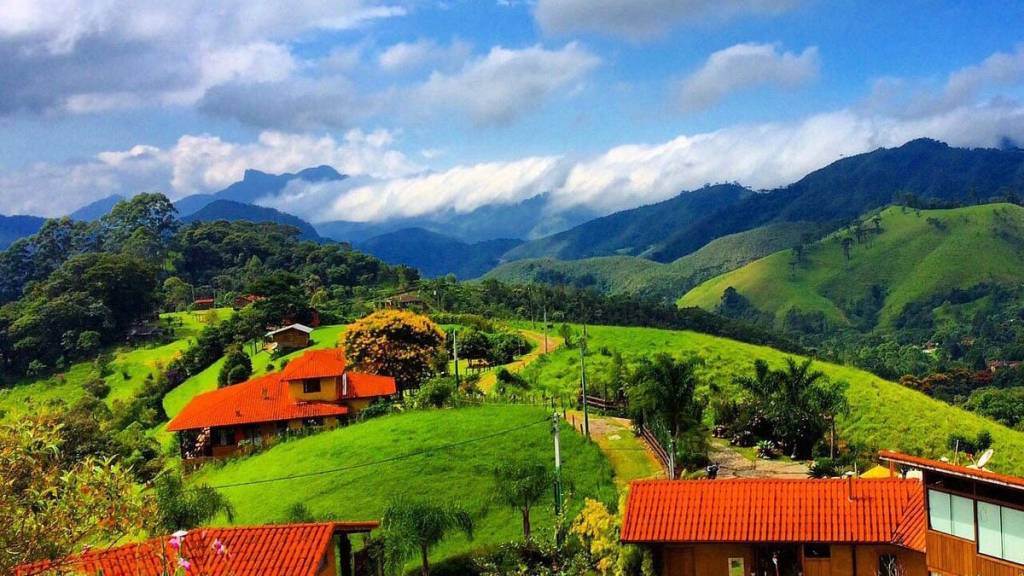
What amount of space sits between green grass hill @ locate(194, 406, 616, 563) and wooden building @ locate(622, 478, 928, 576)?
392cm

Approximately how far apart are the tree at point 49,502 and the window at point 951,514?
14356 millimetres

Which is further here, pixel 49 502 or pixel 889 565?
pixel 889 565

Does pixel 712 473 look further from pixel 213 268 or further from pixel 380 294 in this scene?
pixel 213 268

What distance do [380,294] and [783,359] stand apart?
54.1 meters

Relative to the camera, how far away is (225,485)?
33.9 metres

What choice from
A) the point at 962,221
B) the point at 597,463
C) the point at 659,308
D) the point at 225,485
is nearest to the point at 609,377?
the point at 597,463

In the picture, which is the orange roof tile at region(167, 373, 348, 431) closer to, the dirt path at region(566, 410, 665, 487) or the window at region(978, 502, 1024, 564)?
the dirt path at region(566, 410, 665, 487)

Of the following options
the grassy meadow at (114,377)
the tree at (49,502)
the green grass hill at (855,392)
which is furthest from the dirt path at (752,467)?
the grassy meadow at (114,377)

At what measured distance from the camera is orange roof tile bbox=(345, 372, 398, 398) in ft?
145

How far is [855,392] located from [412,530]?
3097 cm

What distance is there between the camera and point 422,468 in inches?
1213

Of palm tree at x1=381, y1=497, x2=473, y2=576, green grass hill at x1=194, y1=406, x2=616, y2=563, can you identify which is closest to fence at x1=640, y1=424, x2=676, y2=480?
green grass hill at x1=194, y1=406, x2=616, y2=563

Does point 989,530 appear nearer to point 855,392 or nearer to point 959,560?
point 959,560

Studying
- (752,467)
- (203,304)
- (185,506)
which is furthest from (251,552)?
(203,304)
